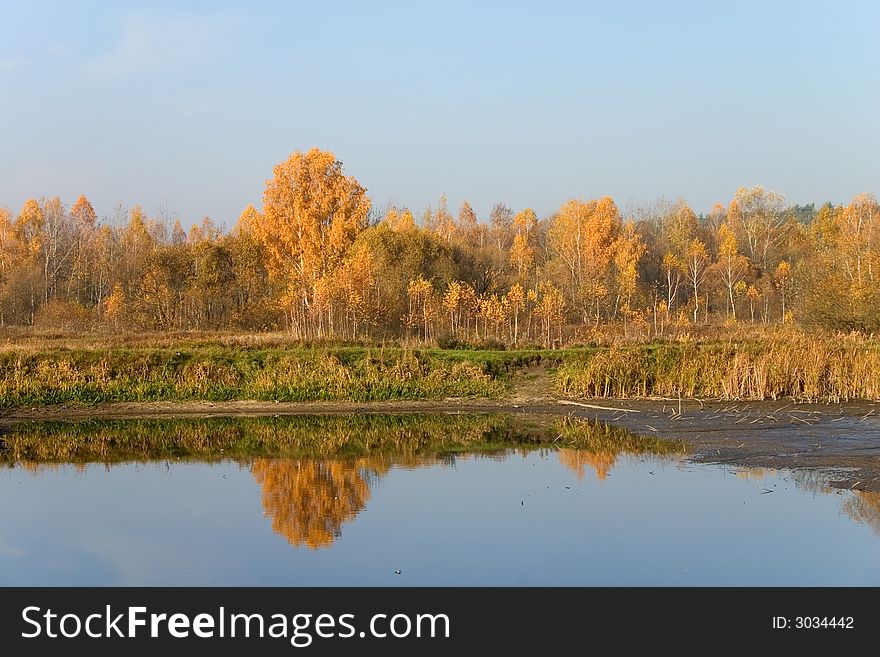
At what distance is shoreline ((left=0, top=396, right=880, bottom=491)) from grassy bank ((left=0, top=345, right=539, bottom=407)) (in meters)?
0.32

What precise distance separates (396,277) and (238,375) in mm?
22947

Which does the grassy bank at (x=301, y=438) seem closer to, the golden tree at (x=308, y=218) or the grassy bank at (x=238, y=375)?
the grassy bank at (x=238, y=375)

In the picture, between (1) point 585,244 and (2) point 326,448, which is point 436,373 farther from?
(1) point 585,244

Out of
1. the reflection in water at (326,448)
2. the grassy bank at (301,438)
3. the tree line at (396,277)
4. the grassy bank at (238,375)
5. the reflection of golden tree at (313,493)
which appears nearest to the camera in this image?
the reflection of golden tree at (313,493)

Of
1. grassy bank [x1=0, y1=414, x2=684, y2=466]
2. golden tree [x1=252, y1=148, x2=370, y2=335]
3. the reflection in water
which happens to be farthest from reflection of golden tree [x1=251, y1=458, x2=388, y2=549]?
golden tree [x1=252, y1=148, x2=370, y2=335]

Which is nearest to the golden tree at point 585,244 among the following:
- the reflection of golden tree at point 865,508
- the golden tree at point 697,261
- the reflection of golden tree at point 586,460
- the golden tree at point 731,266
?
the golden tree at point 697,261

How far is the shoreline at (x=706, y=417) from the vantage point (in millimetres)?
14695

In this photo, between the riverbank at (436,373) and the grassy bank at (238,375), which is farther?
the grassy bank at (238,375)

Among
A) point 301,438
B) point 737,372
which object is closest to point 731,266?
point 737,372

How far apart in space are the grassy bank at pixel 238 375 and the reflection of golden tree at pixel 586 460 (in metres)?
7.08

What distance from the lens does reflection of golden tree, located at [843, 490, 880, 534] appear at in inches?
426

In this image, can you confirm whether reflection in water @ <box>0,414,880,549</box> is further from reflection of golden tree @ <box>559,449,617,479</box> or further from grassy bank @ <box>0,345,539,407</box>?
grassy bank @ <box>0,345,539,407</box>
